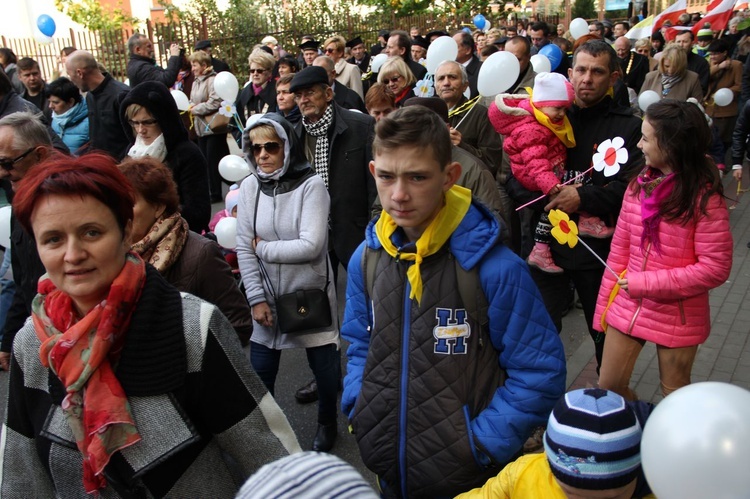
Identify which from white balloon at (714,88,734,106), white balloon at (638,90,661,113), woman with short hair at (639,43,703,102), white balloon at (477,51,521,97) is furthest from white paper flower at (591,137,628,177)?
white balloon at (714,88,734,106)

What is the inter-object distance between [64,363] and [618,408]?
4.83 ft

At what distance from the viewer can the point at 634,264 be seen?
9.97 feet

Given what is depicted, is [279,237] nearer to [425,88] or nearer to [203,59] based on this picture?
[425,88]

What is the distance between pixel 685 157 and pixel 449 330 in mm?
1484

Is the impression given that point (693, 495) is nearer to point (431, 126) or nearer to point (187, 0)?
point (431, 126)

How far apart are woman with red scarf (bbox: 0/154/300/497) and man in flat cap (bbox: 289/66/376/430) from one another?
8.52 ft

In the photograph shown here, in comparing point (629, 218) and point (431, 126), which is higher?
point (431, 126)

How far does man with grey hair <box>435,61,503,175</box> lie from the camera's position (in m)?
4.80

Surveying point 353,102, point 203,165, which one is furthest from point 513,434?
point 353,102

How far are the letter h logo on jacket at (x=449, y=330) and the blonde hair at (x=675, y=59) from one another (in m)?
6.91

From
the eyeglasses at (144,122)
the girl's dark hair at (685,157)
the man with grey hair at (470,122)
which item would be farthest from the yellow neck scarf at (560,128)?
the eyeglasses at (144,122)

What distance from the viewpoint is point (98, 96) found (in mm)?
6262

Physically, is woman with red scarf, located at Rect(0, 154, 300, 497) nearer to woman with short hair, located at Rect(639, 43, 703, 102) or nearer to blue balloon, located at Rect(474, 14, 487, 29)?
woman with short hair, located at Rect(639, 43, 703, 102)

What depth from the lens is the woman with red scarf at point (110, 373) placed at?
5.58ft
